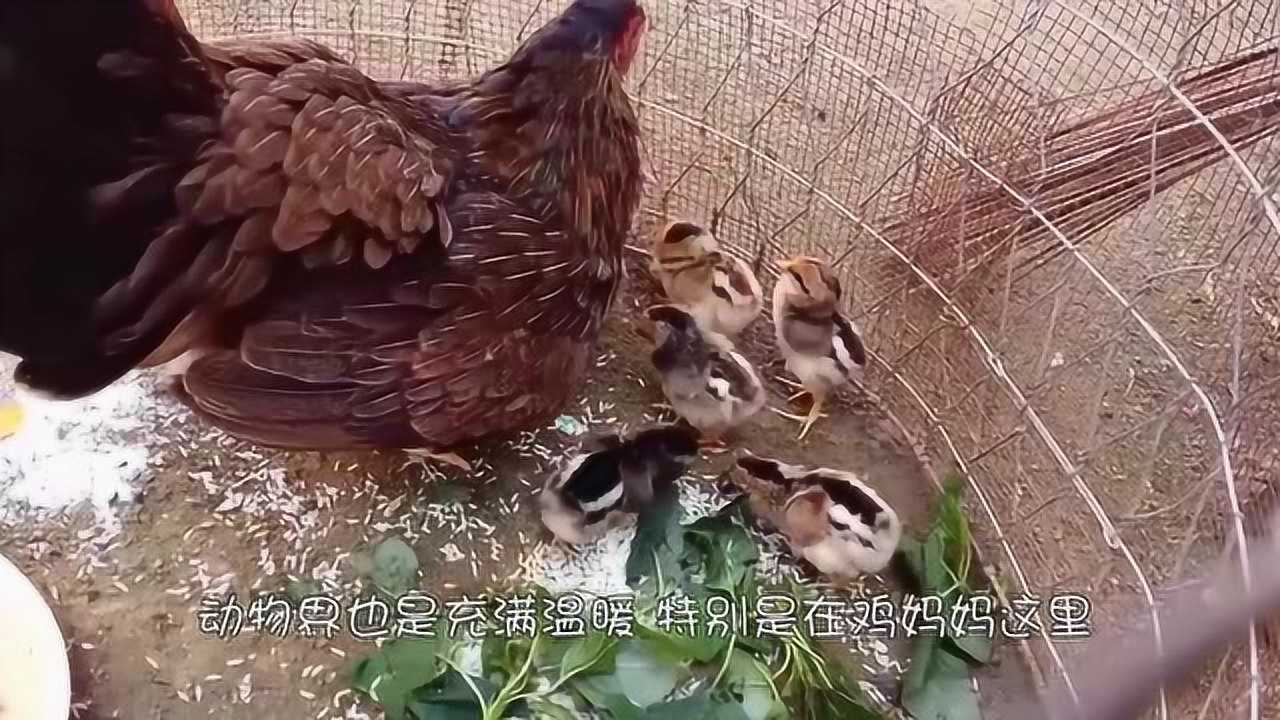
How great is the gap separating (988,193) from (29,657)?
1043 mm

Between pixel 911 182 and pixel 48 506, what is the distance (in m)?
0.98

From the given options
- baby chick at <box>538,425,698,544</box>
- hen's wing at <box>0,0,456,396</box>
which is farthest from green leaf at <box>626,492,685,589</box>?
hen's wing at <box>0,0,456,396</box>

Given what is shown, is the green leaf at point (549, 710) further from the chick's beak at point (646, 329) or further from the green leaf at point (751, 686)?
the chick's beak at point (646, 329)

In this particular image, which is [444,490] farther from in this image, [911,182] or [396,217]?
[911,182]

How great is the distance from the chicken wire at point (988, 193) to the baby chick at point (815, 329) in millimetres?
82

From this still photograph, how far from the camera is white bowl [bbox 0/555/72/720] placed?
949 millimetres

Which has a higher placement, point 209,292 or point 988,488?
point 209,292

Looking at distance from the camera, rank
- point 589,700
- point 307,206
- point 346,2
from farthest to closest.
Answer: point 346,2
point 589,700
point 307,206

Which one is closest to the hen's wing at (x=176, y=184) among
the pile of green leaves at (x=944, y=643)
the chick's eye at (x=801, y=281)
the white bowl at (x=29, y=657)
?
the white bowl at (x=29, y=657)

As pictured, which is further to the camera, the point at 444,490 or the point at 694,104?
the point at 694,104

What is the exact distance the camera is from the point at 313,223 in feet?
2.60

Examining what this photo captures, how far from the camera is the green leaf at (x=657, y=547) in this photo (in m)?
1.10

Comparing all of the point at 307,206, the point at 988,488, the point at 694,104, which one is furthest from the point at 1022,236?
the point at 307,206

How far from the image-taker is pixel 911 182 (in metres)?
1.27
